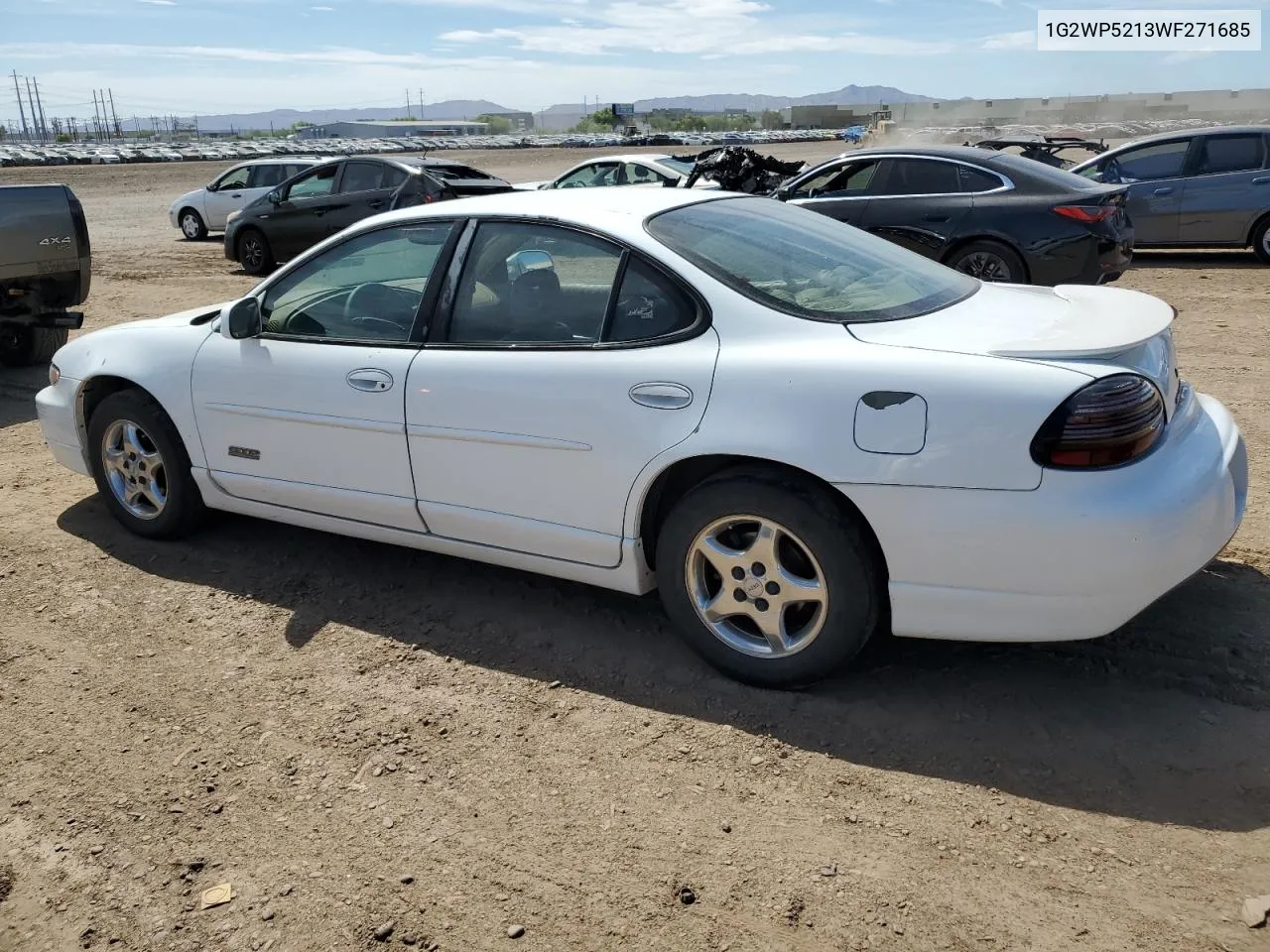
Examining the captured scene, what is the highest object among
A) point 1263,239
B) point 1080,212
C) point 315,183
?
point 315,183

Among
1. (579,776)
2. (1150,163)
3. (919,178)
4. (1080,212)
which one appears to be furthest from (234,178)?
(579,776)

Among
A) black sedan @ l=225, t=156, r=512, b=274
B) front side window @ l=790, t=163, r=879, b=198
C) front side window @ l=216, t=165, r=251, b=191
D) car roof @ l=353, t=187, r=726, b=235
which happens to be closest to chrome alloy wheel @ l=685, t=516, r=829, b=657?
car roof @ l=353, t=187, r=726, b=235

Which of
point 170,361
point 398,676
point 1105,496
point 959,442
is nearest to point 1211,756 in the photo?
point 1105,496

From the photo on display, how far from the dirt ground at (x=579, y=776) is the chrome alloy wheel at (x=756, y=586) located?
0.20 m

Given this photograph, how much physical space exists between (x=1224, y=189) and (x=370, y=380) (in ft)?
38.2

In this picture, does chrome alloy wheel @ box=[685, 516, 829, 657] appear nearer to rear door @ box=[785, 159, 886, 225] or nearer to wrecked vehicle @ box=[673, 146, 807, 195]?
rear door @ box=[785, 159, 886, 225]

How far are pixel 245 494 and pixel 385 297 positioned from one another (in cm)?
111

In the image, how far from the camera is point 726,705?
11.5 feet

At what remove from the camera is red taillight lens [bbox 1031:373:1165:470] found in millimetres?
2951

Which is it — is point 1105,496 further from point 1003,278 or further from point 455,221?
point 1003,278

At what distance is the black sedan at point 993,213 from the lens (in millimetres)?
9133

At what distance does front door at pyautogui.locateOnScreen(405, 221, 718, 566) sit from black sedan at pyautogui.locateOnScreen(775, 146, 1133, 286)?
6.41m

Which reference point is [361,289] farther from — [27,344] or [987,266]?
[987,266]

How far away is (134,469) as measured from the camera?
4988mm
